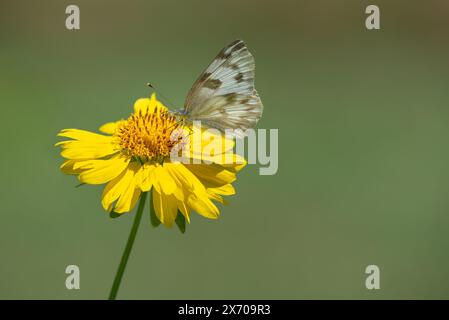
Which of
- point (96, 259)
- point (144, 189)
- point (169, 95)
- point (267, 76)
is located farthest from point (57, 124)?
point (144, 189)

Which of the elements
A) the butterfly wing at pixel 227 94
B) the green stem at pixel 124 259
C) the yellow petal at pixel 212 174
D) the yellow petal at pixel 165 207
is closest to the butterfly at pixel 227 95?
the butterfly wing at pixel 227 94

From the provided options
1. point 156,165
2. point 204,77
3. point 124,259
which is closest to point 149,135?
point 156,165

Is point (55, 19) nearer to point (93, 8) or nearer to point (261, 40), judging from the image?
point (93, 8)

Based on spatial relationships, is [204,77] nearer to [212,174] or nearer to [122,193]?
[212,174]

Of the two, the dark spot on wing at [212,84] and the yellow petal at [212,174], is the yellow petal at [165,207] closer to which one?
the yellow petal at [212,174]

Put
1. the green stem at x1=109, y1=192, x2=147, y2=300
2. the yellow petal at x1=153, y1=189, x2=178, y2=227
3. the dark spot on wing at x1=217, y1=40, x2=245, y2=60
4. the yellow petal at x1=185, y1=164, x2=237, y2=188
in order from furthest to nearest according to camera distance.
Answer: the dark spot on wing at x1=217, y1=40, x2=245, y2=60, the yellow petal at x1=185, y1=164, x2=237, y2=188, the yellow petal at x1=153, y1=189, x2=178, y2=227, the green stem at x1=109, y1=192, x2=147, y2=300

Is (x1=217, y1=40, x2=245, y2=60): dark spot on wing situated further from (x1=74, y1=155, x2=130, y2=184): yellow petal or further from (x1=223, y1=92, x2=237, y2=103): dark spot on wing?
(x1=74, y1=155, x2=130, y2=184): yellow petal

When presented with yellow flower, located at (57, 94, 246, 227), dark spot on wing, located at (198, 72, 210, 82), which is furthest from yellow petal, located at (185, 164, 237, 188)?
dark spot on wing, located at (198, 72, 210, 82)
